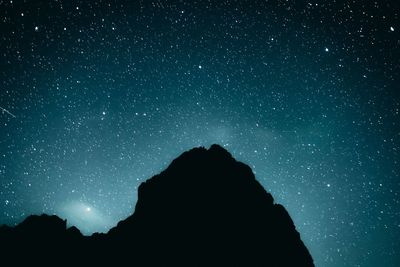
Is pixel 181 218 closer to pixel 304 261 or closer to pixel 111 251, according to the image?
pixel 111 251

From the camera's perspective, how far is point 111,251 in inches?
1120

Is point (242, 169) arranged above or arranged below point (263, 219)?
above

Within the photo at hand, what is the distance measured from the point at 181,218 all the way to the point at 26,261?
18718 millimetres

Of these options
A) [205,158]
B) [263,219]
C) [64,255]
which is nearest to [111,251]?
[64,255]

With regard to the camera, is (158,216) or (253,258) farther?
(158,216)

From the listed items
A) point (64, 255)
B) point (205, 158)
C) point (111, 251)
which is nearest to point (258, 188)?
point (205, 158)

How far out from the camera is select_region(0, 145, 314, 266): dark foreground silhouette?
85.3 ft

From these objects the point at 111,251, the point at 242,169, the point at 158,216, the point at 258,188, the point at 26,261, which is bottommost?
the point at 26,261

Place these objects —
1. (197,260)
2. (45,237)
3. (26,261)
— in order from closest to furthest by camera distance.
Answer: (197,260), (26,261), (45,237)

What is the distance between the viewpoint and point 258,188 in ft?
101

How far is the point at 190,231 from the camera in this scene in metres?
26.9

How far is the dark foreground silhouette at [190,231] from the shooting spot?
25984mm

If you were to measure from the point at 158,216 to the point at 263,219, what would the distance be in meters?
11.1

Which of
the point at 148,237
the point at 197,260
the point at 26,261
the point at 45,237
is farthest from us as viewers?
the point at 45,237
